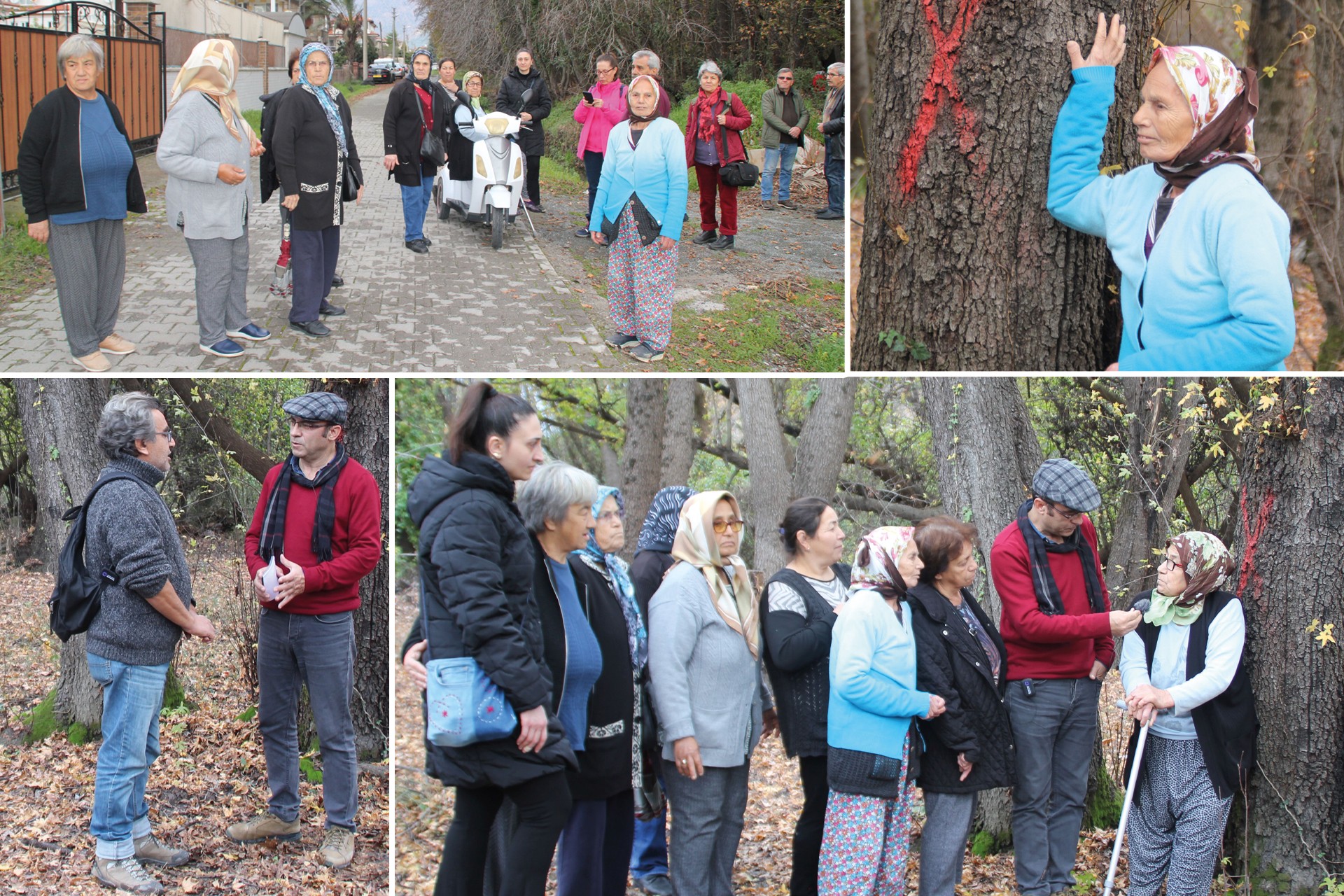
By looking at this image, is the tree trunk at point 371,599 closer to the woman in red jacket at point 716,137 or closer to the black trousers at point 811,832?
the black trousers at point 811,832

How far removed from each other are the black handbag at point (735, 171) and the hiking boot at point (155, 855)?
25.8ft

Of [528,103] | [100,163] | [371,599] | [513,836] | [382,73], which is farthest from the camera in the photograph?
[382,73]

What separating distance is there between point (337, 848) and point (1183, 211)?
3.89m

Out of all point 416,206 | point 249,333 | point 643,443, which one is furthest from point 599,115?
point 249,333

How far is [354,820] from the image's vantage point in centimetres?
454

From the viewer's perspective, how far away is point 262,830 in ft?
14.9

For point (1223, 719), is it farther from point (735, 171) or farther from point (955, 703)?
point (735, 171)

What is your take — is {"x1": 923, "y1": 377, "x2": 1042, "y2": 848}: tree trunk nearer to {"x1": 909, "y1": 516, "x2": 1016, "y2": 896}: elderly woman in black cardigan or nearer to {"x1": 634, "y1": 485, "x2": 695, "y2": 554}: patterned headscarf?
{"x1": 909, "y1": 516, "x2": 1016, "y2": 896}: elderly woman in black cardigan

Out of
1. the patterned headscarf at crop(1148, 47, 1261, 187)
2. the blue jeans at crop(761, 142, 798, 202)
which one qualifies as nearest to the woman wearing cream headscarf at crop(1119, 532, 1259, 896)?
the patterned headscarf at crop(1148, 47, 1261, 187)

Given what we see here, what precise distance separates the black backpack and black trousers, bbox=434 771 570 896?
5.87 feet

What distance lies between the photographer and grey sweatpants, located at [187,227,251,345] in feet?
20.6

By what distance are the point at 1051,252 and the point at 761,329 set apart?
4.94 m

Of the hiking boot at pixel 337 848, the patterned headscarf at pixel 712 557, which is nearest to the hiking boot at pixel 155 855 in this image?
the hiking boot at pixel 337 848

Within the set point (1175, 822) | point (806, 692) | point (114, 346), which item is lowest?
point (1175, 822)
